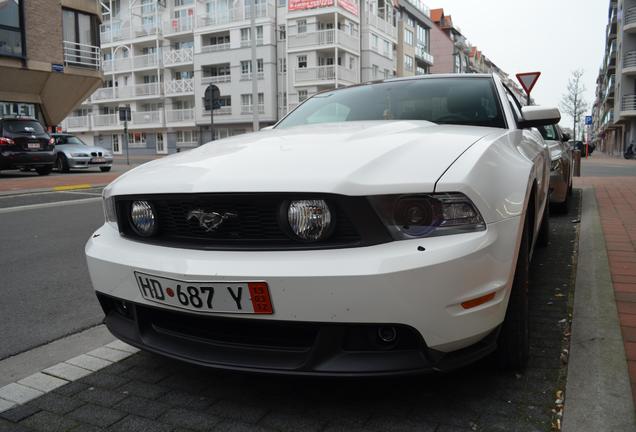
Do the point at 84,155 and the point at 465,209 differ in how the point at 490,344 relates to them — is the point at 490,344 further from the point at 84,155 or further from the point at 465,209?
the point at 84,155

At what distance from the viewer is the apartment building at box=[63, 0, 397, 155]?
4309 centimetres

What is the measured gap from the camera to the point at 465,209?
192 cm

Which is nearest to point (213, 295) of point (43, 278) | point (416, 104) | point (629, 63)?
point (416, 104)

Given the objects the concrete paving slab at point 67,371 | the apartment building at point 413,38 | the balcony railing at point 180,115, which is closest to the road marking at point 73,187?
the concrete paving slab at point 67,371

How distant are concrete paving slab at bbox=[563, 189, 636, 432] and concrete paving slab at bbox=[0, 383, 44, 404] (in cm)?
208

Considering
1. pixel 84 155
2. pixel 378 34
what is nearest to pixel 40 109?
pixel 84 155

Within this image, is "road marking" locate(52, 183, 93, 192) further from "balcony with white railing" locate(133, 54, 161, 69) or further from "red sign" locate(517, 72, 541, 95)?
"balcony with white railing" locate(133, 54, 161, 69)

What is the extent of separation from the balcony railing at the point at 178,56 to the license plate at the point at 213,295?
A: 48990mm

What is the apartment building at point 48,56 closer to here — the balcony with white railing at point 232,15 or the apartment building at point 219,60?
the apartment building at point 219,60

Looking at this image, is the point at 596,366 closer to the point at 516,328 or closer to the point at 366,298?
the point at 516,328

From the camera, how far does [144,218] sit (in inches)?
90.3

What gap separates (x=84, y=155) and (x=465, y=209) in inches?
747

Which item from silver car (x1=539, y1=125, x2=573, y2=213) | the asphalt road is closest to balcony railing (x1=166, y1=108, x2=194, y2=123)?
the asphalt road

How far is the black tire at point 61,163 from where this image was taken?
18656 millimetres
